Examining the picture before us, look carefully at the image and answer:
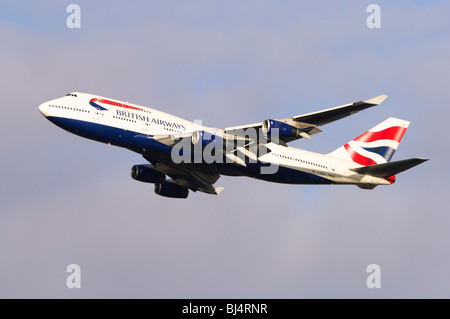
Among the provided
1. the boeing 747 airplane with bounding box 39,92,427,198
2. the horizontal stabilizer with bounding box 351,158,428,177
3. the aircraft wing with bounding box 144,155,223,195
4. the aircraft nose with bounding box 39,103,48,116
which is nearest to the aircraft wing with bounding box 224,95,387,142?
the boeing 747 airplane with bounding box 39,92,427,198

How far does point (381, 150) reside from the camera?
65.1 meters

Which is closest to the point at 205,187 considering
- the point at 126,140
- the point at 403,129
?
the point at 126,140

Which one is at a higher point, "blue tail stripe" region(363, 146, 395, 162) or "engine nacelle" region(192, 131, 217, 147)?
"blue tail stripe" region(363, 146, 395, 162)

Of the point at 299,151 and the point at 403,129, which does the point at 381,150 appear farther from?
the point at 299,151

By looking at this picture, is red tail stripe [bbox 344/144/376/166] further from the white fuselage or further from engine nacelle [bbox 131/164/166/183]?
engine nacelle [bbox 131/164/166/183]

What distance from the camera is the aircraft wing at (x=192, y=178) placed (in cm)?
6344

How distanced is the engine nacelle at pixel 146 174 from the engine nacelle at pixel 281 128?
1354cm

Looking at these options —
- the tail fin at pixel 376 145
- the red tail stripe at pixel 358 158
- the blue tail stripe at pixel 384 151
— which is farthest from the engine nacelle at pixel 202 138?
the blue tail stripe at pixel 384 151

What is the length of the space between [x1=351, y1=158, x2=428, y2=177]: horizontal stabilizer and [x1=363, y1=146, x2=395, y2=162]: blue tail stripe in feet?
12.4

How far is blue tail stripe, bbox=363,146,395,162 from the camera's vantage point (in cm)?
6494

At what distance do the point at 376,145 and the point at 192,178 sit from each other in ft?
48.4

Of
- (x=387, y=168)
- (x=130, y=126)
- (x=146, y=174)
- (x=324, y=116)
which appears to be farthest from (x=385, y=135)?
(x=130, y=126)
